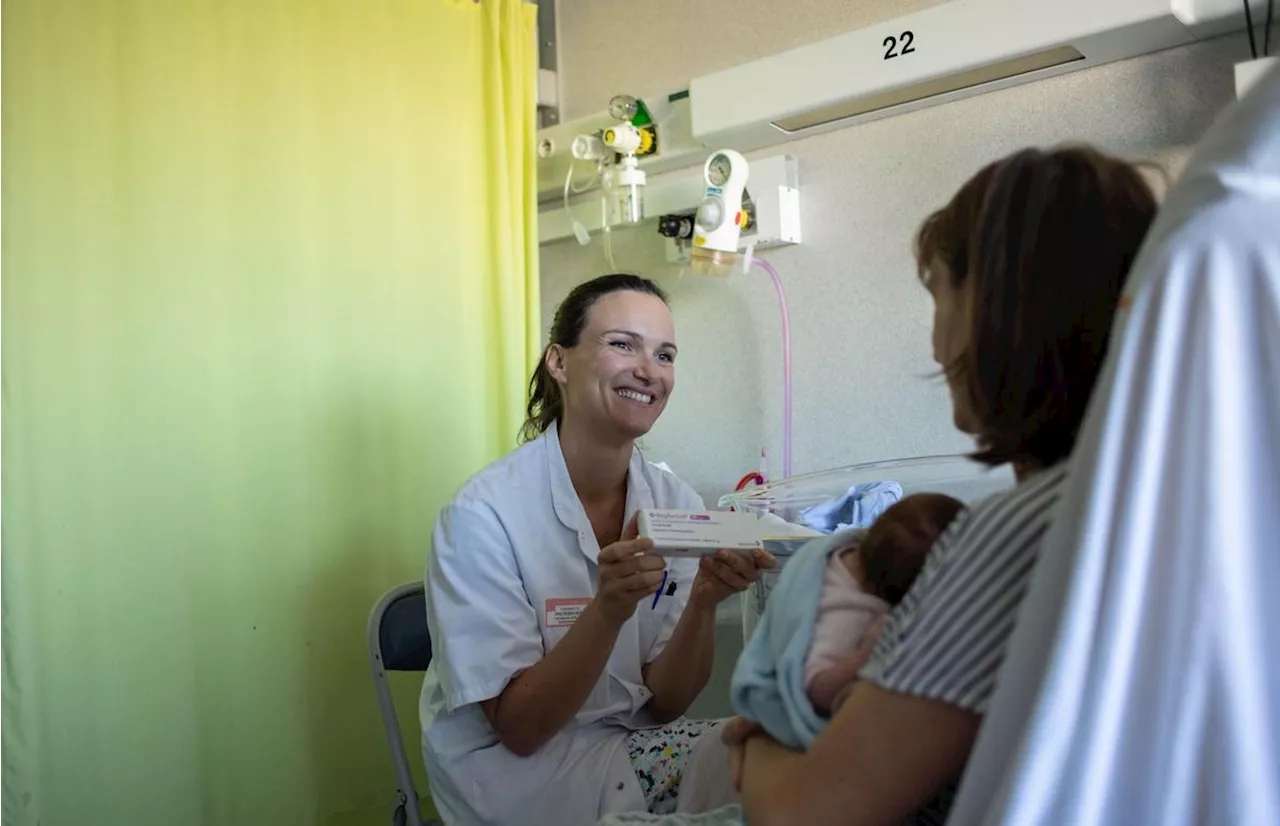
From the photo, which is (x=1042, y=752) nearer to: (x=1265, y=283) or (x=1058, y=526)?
(x=1058, y=526)

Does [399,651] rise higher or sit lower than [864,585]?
lower

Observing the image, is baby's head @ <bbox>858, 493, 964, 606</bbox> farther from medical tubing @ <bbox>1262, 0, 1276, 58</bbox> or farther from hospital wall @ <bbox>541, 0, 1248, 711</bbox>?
medical tubing @ <bbox>1262, 0, 1276, 58</bbox>

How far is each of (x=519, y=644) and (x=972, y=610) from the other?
820mm

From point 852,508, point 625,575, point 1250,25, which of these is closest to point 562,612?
point 625,575

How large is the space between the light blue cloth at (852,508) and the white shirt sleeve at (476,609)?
17.8 inches

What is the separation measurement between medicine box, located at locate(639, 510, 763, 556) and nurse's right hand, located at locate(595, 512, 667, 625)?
31 mm

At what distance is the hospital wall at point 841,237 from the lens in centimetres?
161

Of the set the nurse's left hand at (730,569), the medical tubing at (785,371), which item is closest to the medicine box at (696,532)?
the nurse's left hand at (730,569)

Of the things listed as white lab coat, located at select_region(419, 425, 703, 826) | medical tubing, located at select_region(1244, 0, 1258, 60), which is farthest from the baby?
medical tubing, located at select_region(1244, 0, 1258, 60)

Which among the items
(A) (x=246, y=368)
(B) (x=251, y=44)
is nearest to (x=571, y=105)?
(B) (x=251, y=44)

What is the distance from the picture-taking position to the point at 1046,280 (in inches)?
26.0

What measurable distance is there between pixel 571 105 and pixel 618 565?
5.21ft

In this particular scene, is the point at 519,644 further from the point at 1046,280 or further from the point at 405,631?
the point at 1046,280

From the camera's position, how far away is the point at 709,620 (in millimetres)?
1372
